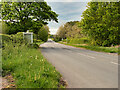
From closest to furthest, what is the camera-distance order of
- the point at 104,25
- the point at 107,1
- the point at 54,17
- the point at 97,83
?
the point at 97,83 < the point at 104,25 < the point at 107,1 < the point at 54,17

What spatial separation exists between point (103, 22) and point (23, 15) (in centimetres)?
1617

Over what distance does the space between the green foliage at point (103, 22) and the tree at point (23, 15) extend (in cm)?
899

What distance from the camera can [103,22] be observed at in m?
22.5

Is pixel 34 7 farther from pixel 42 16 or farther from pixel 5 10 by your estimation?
pixel 5 10

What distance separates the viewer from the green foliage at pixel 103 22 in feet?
70.3

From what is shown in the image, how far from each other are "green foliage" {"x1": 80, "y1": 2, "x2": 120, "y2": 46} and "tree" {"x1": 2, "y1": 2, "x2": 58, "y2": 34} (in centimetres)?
899

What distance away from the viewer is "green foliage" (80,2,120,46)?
2144cm

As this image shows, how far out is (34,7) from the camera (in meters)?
22.6

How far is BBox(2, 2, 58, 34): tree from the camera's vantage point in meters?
22.1

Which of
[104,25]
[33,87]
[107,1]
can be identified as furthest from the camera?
[107,1]

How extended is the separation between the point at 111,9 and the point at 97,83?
21057 mm

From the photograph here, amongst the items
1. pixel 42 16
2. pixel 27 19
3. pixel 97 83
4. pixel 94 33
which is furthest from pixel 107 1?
pixel 97 83

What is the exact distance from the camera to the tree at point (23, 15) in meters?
22.1

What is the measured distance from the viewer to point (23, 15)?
22.3 meters
